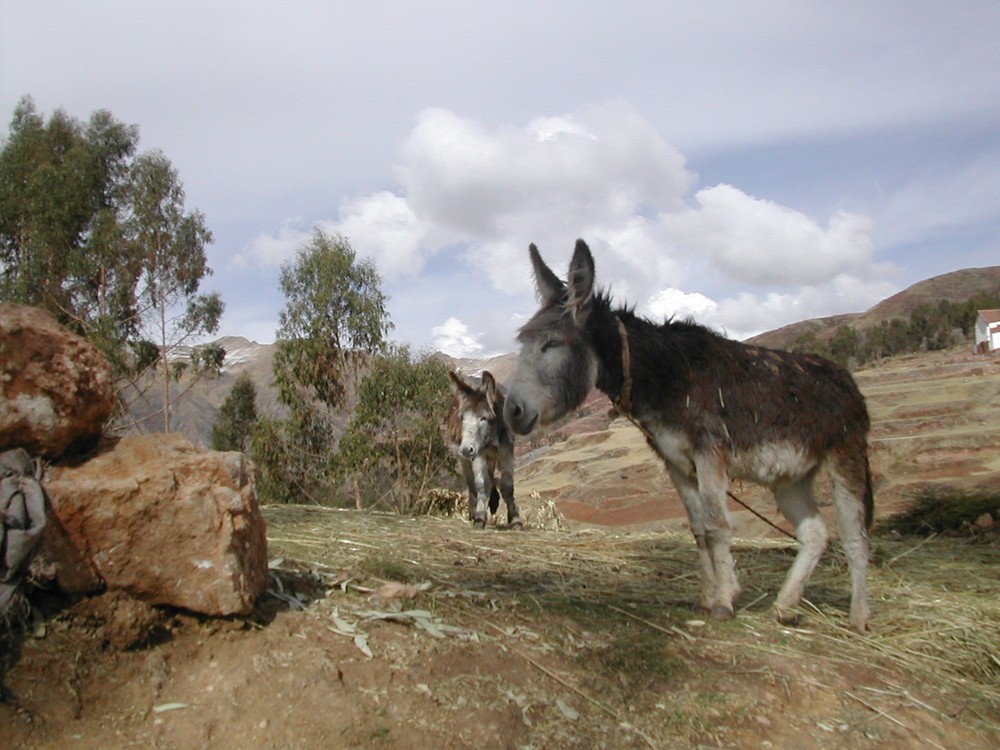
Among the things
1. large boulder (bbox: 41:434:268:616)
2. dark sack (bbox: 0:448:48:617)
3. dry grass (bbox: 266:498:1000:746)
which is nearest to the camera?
dark sack (bbox: 0:448:48:617)

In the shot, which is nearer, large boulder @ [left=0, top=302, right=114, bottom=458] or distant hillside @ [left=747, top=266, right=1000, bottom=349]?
large boulder @ [left=0, top=302, right=114, bottom=458]

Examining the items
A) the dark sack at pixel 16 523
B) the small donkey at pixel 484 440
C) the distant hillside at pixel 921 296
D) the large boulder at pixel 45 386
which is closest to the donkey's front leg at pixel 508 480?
the small donkey at pixel 484 440

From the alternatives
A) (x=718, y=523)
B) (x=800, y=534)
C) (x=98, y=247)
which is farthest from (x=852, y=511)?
(x=98, y=247)

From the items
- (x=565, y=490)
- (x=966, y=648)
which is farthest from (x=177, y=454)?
(x=565, y=490)

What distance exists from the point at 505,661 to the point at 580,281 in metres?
2.57

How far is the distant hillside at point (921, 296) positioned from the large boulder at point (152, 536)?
114688 millimetres

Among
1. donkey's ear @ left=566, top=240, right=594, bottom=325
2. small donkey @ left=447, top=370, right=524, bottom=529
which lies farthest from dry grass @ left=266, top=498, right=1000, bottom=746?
small donkey @ left=447, top=370, right=524, bottom=529

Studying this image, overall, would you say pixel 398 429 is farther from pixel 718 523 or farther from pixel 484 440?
pixel 718 523

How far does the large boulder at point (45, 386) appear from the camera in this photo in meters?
3.98

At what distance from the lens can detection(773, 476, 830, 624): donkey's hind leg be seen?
5.76m

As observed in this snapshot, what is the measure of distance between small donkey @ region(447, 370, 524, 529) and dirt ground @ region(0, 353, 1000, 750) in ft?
12.8

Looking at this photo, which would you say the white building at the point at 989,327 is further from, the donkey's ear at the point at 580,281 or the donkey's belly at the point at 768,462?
the donkey's ear at the point at 580,281

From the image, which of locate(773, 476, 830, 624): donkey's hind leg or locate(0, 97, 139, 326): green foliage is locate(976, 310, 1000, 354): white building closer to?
locate(0, 97, 139, 326): green foliage

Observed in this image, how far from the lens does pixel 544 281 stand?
574 cm
